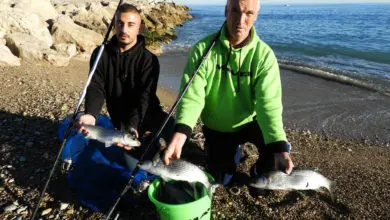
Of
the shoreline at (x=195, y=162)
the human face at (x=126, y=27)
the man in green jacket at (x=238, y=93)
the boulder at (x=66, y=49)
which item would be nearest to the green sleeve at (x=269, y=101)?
the man in green jacket at (x=238, y=93)

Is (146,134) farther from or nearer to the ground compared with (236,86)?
nearer to the ground

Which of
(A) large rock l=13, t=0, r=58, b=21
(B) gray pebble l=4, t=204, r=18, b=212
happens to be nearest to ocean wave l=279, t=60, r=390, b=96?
(B) gray pebble l=4, t=204, r=18, b=212

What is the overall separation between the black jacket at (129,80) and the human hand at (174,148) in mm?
1523

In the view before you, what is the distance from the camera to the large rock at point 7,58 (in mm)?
9547

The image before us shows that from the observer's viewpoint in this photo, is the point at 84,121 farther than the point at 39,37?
No

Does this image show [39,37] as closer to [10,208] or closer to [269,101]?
[10,208]

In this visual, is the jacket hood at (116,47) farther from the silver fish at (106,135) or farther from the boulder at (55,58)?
the boulder at (55,58)

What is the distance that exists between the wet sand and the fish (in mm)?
4945

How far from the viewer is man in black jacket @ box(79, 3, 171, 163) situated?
4.69 m

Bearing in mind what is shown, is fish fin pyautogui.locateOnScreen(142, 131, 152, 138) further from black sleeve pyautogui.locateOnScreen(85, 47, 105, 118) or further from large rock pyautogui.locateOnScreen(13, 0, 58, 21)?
large rock pyautogui.locateOnScreen(13, 0, 58, 21)

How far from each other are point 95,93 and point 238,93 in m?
2.10

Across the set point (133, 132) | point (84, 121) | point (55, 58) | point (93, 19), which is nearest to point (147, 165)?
point (133, 132)

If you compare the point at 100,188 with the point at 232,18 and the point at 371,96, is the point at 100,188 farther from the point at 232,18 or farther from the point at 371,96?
the point at 371,96

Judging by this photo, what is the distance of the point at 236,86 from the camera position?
3943 millimetres
